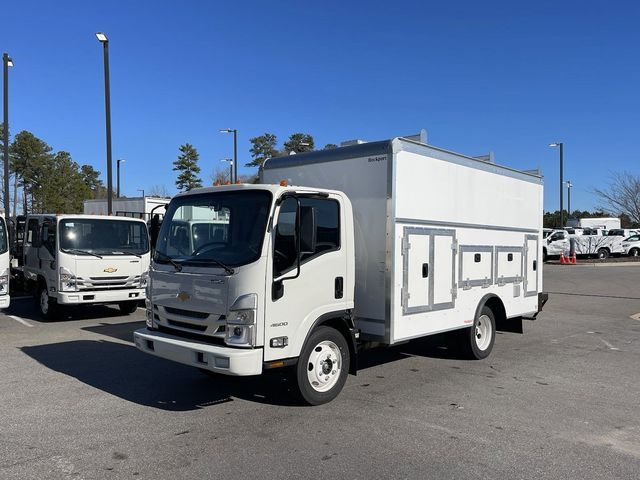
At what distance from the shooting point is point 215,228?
560 cm

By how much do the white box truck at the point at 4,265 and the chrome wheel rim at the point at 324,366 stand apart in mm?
7162

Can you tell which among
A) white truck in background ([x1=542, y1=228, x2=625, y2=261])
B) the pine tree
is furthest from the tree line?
white truck in background ([x1=542, y1=228, x2=625, y2=261])

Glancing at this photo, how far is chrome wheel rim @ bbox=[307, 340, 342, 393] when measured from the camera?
18.1 ft

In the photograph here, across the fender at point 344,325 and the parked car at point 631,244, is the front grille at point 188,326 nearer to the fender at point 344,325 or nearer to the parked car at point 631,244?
the fender at point 344,325

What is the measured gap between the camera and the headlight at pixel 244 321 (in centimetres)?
493

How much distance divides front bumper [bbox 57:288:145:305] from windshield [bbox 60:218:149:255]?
82cm

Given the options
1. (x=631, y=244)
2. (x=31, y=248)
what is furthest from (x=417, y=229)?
(x=631, y=244)

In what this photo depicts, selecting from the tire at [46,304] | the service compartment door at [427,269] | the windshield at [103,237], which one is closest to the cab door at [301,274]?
the service compartment door at [427,269]

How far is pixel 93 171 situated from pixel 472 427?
78.1 meters

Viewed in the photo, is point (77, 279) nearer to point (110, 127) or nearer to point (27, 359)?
point (27, 359)

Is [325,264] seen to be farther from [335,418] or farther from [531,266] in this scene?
[531,266]

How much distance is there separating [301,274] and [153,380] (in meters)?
2.66

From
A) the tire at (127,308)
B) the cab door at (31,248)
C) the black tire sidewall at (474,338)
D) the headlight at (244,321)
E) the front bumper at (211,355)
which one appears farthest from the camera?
the tire at (127,308)

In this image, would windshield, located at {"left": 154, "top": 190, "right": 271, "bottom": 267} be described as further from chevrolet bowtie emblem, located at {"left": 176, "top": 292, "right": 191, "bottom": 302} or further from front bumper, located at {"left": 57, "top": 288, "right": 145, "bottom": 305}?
front bumper, located at {"left": 57, "top": 288, "right": 145, "bottom": 305}
